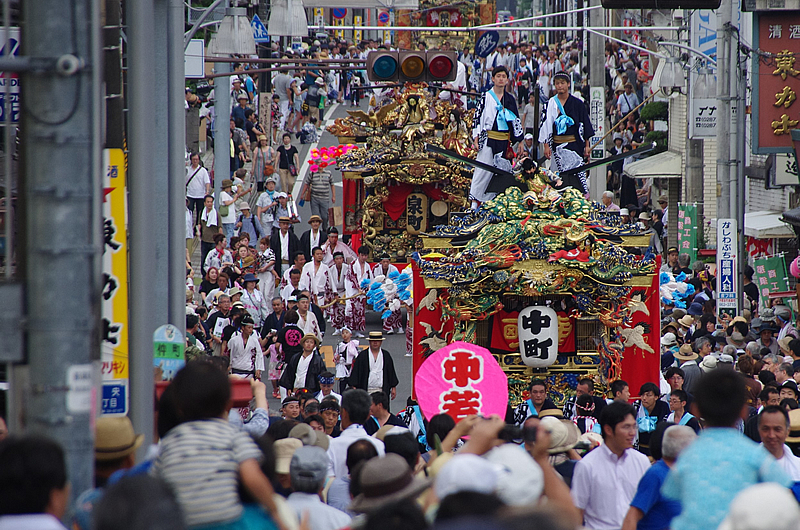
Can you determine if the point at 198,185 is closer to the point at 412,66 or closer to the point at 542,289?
the point at 412,66

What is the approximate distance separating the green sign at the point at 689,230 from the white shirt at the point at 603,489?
18014 mm

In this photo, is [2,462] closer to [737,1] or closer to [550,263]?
[550,263]

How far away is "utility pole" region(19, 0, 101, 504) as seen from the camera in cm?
463

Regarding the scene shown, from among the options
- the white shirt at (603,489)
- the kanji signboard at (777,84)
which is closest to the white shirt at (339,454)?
the white shirt at (603,489)

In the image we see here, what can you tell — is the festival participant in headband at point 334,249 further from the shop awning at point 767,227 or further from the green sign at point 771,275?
the shop awning at point 767,227

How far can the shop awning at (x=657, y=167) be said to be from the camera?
30609mm

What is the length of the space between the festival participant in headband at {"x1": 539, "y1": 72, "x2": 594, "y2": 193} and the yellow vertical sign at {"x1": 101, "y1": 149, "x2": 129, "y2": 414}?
9771 mm

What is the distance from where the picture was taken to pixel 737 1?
68.3 feet

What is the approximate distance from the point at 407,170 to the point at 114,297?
50.2 feet

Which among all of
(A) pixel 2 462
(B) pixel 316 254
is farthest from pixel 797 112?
(A) pixel 2 462

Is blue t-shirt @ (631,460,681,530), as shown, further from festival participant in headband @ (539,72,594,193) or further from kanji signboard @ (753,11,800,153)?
kanji signboard @ (753,11,800,153)

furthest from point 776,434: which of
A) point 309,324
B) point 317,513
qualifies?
point 309,324

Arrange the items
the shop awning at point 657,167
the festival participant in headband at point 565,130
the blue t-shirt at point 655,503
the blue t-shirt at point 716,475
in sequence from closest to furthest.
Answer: the blue t-shirt at point 716,475, the blue t-shirt at point 655,503, the festival participant in headband at point 565,130, the shop awning at point 657,167

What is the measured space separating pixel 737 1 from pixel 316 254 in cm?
872
